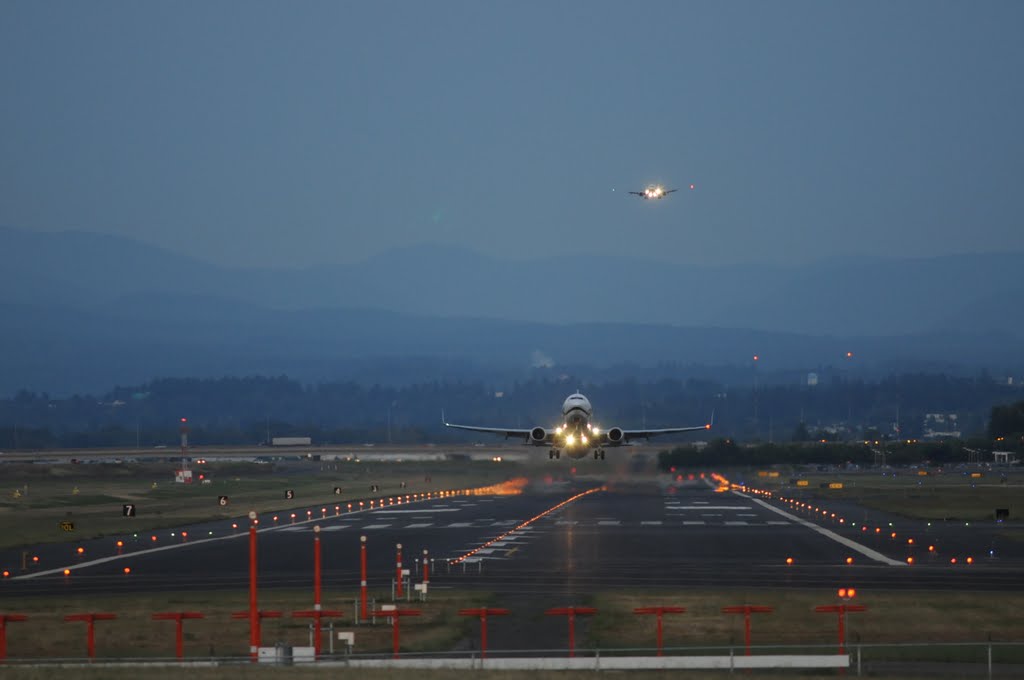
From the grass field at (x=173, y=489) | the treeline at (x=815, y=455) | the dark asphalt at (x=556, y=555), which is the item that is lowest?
the dark asphalt at (x=556, y=555)

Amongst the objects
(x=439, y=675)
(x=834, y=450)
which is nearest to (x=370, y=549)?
(x=439, y=675)

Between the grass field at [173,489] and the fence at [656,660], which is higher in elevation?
the grass field at [173,489]

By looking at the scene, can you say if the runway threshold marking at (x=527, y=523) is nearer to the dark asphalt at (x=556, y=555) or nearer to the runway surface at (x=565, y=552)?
the runway surface at (x=565, y=552)

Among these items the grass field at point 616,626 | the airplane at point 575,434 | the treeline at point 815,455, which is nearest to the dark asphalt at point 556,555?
the grass field at point 616,626

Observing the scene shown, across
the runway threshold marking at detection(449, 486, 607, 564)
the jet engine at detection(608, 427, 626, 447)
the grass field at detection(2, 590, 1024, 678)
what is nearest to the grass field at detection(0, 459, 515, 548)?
the runway threshold marking at detection(449, 486, 607, 564)

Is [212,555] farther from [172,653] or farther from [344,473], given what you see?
[344,473]

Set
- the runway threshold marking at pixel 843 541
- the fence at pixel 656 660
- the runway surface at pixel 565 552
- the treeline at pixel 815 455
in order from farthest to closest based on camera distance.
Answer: the treeline at pixel 815 455 → the runway threshold marking at pixel 843 541 → the runway surface at pixel 565 552 → the fence at pixel 656 660

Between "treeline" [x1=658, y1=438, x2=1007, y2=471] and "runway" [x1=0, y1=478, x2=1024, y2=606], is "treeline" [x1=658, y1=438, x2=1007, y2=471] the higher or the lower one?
the higher one

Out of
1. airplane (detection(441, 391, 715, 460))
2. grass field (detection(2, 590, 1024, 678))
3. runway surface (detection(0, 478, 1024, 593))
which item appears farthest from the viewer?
airplane (detection(441, 391, 715, 460))

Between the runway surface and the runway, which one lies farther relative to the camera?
the runway surface

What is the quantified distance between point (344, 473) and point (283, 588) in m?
106

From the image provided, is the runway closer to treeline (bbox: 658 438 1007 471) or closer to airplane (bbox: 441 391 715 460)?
airplane (bbox: 441 391 715 460)

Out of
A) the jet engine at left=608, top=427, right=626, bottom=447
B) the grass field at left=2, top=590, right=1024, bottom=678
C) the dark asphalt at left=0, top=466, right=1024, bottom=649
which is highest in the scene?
the jet engine at left=608, top=427, right=626, bottom=447

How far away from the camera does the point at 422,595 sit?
44.7 m
